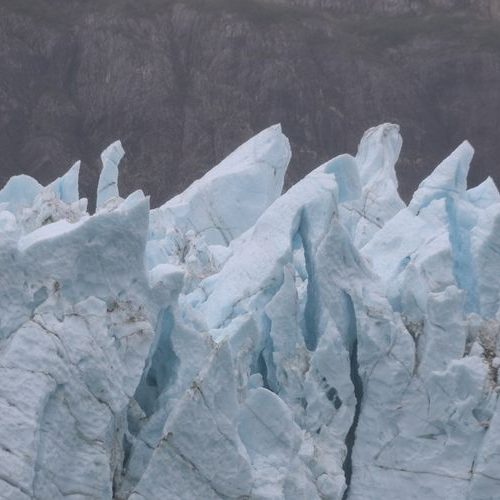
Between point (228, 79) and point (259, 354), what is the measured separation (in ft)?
62.0

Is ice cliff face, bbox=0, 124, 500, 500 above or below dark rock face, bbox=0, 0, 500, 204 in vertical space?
below

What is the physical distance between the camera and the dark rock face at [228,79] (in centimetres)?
2475

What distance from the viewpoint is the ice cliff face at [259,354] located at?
580 centimetres

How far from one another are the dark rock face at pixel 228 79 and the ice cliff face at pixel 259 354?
16449 millimetres

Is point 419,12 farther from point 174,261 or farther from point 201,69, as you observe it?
point 174,261

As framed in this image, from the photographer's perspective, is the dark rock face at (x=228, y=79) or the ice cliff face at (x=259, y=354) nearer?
the ice cliff face at (x=259, y=354)

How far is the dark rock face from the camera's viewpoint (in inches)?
974

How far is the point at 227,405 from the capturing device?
5.92 meters

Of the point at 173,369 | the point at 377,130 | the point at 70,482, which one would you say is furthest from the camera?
the point at 377,130

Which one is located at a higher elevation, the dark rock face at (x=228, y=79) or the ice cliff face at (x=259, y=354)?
the dark rock face at (x=228, y=79)

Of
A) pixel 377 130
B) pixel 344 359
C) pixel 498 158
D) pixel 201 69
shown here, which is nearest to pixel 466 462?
pixel 344 359

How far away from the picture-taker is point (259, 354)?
23.3ft

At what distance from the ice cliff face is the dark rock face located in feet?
54.0

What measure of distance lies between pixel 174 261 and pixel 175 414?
→ 2354 mm
